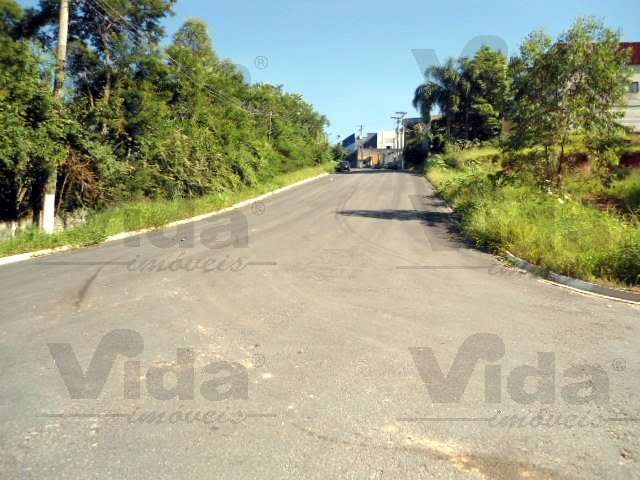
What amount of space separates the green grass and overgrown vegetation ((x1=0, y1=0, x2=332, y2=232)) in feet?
1.13

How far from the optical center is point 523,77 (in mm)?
14508

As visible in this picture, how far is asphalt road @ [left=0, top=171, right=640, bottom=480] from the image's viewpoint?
3334mm

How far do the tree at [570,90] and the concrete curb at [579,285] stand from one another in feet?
19.6

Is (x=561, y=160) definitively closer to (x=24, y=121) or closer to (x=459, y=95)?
(x=24, y=121)

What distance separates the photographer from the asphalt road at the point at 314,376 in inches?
131

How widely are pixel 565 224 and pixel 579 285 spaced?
122 inches

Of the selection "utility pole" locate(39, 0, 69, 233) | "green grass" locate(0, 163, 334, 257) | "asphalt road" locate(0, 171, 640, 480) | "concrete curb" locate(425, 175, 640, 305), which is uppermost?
"utility pole" locate(39, 0, 69, 233)

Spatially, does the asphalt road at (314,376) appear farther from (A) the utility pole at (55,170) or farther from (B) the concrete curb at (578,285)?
(A) the utility pole at (55,170)

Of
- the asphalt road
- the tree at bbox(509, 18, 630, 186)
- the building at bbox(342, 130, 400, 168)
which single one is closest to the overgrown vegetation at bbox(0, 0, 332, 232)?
the asphalt road

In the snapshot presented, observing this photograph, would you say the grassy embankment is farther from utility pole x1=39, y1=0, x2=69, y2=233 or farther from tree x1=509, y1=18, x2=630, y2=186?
utility pole x1=39, y1=0, x2=69, y2=233

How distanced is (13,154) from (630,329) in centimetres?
1354

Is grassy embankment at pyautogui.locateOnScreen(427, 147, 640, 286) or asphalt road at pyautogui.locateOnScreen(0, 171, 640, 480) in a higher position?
grassy embankment at pyautogui.locateOnScreen(427, 147, 640, 286)

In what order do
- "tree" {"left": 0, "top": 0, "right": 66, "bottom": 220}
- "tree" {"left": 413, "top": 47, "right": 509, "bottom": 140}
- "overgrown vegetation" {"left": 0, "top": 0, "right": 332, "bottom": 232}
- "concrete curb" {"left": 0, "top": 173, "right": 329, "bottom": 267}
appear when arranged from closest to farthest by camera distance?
"concrete curb" {"left": 0, "top": 173, "right": 329, "bottom": 267}, "tree" {"left": 0, "top": 0, "right": 66, "bottom": 220}, "overgrown vegetation" {"left": 0, "top": 0, "right": 332, "bottom": 232}, "tree" {"left": 413, "top": 47, "right": 509, "bottom": 140}

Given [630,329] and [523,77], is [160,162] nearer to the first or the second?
[523,77]
